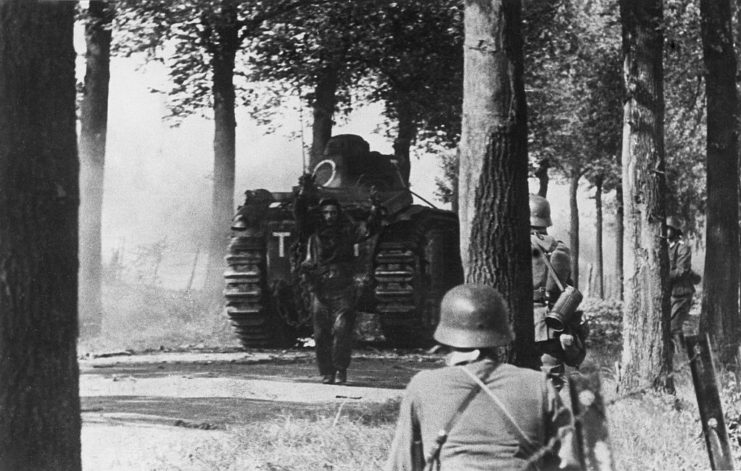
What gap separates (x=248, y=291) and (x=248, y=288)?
73mm

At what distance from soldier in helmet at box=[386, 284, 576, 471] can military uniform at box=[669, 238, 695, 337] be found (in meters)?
11.1

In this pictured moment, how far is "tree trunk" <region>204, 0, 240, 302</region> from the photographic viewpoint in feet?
77.7

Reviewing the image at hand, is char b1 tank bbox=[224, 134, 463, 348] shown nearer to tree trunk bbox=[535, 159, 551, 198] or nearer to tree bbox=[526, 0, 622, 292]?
tree bbox=[526, 0, 622, 292]

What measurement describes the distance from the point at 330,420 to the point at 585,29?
2159 cm

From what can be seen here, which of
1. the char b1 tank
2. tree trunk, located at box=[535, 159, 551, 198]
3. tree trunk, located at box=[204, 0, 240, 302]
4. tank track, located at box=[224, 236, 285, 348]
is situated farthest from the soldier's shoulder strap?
tree trunk, located at box=[535, 159, 551, 198]

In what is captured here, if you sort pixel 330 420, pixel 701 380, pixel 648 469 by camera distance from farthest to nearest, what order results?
pixel 330 420
pixel 648 469
pixel 701 380

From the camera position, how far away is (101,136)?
21.0 metres

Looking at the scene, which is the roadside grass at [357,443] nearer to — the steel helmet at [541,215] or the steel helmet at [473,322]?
the steel helmet at [541,215]

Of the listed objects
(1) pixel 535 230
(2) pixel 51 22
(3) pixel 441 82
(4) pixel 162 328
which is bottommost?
(4) pixel 162 328

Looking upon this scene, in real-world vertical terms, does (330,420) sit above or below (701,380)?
below

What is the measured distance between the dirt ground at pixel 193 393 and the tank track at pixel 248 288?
0.43 metres

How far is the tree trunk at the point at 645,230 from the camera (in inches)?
458

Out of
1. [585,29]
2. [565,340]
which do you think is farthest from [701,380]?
[585,29]

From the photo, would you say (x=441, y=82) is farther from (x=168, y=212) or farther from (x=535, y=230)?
(x=168, y=212)
